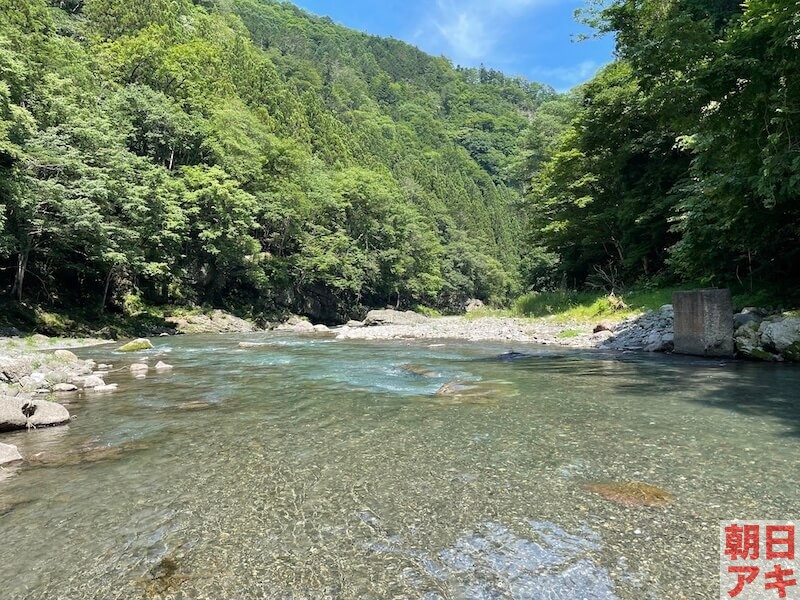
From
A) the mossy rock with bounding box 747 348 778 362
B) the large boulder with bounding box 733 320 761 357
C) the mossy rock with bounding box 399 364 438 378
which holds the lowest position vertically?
the mossy rock with bounding box 399 364 438 378

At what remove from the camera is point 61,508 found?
4.19m

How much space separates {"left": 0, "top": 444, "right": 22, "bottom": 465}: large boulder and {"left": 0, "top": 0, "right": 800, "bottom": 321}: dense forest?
1239 cm

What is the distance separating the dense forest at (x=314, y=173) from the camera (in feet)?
34.4

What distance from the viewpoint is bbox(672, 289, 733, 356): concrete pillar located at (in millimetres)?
12156

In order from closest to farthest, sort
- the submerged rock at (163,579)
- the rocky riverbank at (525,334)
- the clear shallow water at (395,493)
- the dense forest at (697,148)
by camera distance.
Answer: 1. the submerged rock at (163,579)
2. the clear shallow water at (395,493)
3. the dense forest at (697,148)
4. the rocky riverbank at (525,334)

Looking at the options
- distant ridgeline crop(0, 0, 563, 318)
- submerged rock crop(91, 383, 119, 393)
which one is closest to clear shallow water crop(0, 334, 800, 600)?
submerged rock crop(91, 383, 119, 393)

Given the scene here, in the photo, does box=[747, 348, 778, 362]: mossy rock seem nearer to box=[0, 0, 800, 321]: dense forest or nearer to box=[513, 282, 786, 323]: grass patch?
box=[513, 282, 786, 323]: grass patch

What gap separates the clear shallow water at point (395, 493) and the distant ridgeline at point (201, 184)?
16631 millimetres

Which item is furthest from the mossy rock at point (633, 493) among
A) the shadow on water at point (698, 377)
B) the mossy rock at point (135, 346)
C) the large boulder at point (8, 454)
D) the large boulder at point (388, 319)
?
the large boulder at point (388, 319)

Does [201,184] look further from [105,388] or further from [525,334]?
[105,388]

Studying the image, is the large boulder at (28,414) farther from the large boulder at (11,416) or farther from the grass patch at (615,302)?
the grass patch at (615,302)

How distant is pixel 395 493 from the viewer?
4430 mm

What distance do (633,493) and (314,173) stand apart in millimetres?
53806

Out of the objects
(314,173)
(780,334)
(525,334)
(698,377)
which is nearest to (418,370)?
(698,377)
